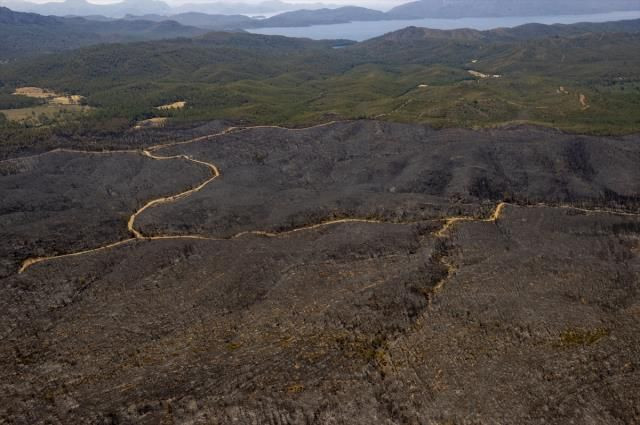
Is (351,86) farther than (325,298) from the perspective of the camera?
Yes

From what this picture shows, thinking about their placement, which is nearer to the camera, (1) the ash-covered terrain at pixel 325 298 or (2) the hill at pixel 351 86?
(1) the ash-covered terrain at pixel 325 298

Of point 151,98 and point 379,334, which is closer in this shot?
point 379,334

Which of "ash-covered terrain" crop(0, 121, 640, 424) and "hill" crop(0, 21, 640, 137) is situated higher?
"hill" crop(0, 21, 640, 137)

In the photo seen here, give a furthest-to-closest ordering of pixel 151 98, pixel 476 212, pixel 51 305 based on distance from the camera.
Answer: pixel 151 98 → pixel 476 212 → pixel 51 305

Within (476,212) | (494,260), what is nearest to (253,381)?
(494,260)

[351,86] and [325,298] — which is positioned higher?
[351,86]

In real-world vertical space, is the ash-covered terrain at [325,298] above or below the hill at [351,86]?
below

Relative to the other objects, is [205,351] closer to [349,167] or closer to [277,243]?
[277,243]

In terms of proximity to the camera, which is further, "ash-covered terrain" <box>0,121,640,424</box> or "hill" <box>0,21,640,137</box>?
"hill" <box>0,21,640,137</box>
